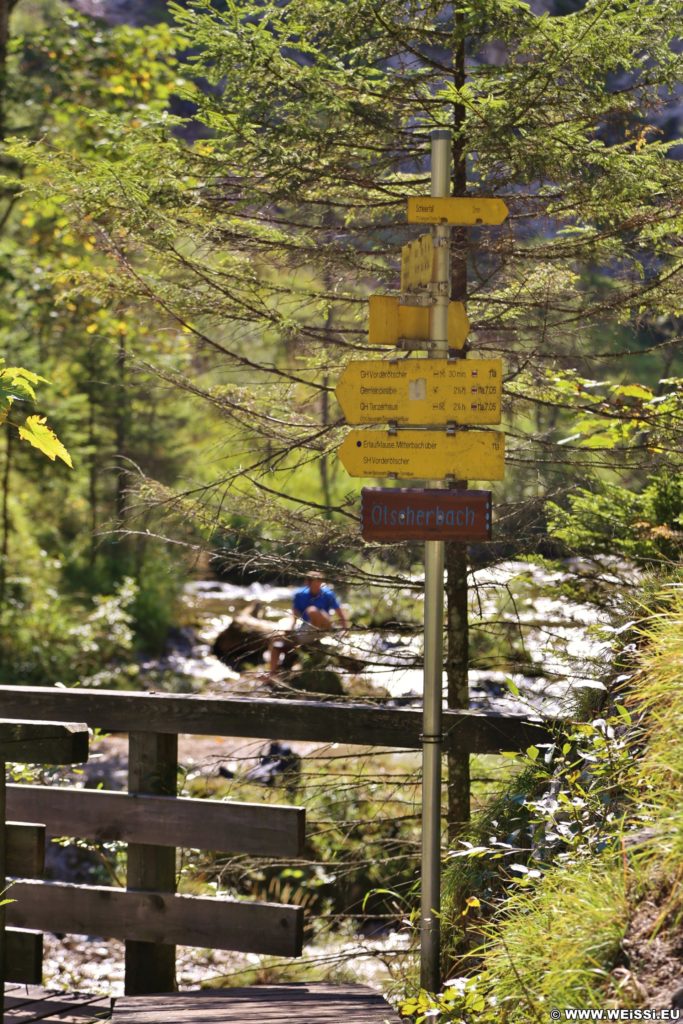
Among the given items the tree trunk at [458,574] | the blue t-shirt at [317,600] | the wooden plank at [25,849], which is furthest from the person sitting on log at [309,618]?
the wooden plank at [25,849]

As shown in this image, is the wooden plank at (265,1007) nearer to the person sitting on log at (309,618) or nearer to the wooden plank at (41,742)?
the wooden plank at (41,742)

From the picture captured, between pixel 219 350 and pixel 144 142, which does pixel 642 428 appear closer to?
pixel 219 350

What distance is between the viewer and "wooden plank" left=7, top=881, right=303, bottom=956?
5156 millimetres

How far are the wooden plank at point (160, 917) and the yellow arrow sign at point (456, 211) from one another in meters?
2.80

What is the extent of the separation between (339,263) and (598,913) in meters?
4.07

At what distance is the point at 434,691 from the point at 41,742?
1417 mm

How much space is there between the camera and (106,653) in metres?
19.1

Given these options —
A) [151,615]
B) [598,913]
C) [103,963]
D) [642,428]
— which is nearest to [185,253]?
[642,428]

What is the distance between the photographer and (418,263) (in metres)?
4.64

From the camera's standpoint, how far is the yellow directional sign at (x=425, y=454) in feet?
14.5

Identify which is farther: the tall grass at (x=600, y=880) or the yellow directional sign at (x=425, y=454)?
the yellow directional sign at (x=425, y=454)

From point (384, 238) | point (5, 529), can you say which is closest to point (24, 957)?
point (384, 238)

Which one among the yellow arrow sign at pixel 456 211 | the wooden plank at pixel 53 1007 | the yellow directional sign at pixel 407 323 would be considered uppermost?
the yellow arrow sign at pixel 456 211

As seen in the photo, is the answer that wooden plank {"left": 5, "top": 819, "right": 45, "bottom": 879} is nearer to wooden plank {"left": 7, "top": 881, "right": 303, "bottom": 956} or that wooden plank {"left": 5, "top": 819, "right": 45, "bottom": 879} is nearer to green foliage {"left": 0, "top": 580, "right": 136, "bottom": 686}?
wooden plank {"left": 7, "top": 881, "right": 303, "bottom": 956}
